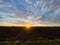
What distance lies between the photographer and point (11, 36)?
414 cm

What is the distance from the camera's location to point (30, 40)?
4.09m

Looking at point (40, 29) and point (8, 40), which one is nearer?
point (8, 40)

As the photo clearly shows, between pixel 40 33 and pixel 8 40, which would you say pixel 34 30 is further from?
pixel 8 40

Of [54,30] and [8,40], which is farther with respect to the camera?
[54,30]

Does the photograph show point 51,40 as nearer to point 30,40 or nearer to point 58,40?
point 58,40

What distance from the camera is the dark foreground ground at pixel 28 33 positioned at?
13.6 ft

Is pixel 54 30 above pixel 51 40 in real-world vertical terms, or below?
above

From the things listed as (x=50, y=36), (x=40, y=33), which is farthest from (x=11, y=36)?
(x=50, y=36)

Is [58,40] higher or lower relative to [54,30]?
lower

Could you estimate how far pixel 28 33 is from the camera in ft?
14.2

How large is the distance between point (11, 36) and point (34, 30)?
2.68 feet

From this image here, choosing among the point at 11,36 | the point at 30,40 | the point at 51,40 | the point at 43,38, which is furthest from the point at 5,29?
the point at 51,40

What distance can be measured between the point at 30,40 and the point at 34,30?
0.47 meters

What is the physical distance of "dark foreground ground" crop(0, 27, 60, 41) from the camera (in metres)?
4.14
